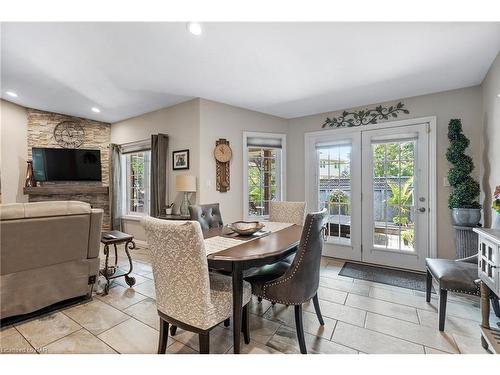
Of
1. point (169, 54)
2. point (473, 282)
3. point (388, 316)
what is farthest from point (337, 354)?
point (169, 54)

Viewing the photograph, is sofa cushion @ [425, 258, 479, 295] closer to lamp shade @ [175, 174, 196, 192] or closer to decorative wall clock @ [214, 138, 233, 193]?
decorative wall clock @ [214, 138, 233, 193]

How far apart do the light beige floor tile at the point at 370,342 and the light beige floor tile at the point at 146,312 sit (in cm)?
151

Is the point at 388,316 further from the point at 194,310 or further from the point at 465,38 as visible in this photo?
the point at 465,38

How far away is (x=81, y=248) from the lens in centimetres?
239

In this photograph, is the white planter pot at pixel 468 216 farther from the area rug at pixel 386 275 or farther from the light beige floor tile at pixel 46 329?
the light beige floor tile at pixel 46 329

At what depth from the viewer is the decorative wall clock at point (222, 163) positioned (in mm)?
3832

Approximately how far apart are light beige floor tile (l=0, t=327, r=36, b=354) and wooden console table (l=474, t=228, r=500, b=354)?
10.1 feet

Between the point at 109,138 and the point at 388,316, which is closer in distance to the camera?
the point at 388,316

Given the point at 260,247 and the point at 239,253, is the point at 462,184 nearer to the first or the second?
the point at 260,247

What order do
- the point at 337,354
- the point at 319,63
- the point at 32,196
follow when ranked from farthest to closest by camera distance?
1. the point at 32,196
2. the point at 319,63
3. the point at 337,354

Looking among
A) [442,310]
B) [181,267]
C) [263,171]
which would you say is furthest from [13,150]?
[442,310]

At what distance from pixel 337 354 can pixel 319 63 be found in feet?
8.62

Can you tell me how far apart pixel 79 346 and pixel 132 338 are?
1.18 feet

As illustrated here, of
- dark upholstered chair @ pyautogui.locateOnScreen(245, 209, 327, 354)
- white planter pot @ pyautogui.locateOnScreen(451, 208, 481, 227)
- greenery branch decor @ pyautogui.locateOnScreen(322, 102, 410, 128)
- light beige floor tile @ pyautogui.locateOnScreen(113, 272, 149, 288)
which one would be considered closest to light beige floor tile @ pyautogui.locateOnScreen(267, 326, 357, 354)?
dark upholstered chair @ pyautogui.locateOnScreen(245, 209, 327, 354)
